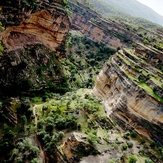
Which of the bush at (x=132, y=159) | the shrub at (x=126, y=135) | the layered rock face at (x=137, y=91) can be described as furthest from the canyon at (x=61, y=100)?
the bush at (x=132, y=159)

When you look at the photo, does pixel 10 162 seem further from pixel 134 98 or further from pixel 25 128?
pixel 134 98

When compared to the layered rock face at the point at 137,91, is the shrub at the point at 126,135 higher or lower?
lower

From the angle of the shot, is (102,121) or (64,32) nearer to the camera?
(102,121)

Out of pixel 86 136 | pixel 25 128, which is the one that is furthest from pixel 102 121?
pixel 25 128

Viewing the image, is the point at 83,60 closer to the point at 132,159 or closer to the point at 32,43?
the point at 32,43

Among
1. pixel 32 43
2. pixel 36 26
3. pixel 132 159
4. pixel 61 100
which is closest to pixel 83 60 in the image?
pixel 32 43

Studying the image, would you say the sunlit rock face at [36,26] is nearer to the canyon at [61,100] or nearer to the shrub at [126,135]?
the canyon at [61,100]
